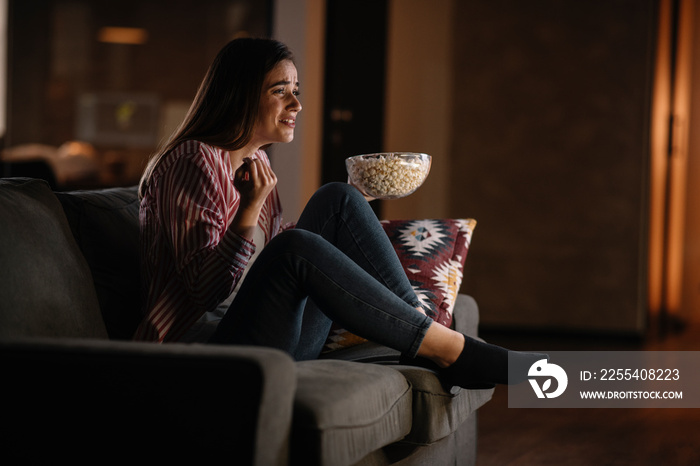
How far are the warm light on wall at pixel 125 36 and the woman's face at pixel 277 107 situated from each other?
11.7ft

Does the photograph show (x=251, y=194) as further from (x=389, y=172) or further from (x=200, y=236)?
(x=389, y=172)

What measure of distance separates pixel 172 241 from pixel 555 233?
3397 mm

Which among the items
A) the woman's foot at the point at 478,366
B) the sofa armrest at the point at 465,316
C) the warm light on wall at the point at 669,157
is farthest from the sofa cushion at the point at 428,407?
the warm light on wall at the point at 669,157

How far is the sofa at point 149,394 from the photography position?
1098 millimetres

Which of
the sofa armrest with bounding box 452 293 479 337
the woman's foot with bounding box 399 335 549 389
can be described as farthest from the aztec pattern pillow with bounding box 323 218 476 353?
the woman's foot with bounding box 399 335 549 389

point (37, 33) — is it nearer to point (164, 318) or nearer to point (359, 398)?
point (164, 318)

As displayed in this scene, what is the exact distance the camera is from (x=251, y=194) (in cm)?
153

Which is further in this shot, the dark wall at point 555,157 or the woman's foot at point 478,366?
the dark wall at point 555,157

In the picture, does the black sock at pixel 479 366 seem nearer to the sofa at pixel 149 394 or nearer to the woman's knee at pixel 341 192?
the sofa at pixel 149 394

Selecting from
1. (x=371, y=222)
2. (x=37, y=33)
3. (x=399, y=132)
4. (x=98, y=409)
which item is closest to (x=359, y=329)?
(x=371, y=222)

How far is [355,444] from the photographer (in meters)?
1.26

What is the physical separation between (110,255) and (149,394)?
64cm

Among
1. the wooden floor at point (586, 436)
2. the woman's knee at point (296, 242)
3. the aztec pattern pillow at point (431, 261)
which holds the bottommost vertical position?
the wooden floor at point (586, 436)

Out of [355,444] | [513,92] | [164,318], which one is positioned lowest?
[355,444]
